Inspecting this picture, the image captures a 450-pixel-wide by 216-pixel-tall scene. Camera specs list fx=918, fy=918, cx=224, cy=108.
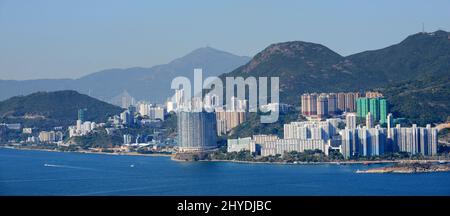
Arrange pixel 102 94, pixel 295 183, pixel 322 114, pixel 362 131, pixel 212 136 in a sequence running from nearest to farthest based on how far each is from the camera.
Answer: pixel 295 183 → pixel 362 131 → pixel 212 136 → pixel 322 114 → pixel 102 94

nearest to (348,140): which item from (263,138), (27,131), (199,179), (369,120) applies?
(369,120)

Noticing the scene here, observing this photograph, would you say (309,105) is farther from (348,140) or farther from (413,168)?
(413,168)

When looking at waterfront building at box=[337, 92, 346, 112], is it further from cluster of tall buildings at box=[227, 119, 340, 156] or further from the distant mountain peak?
the distant mountain peak

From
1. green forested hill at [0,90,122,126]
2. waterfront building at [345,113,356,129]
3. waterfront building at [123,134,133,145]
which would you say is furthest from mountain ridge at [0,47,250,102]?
waterfront building at [345,113,356,129]
